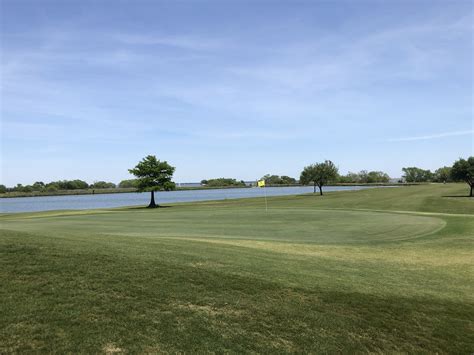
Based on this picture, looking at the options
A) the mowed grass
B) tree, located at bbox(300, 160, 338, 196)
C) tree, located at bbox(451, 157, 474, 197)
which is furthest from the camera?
tree, located at bbox(300, 160, 338, 196)

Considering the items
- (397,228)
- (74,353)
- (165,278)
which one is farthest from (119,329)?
(397,228)

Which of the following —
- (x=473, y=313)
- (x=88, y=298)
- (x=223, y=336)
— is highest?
(x=88, y=298)

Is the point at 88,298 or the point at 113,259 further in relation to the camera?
the point at 113,259

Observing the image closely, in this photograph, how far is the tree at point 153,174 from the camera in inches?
2537

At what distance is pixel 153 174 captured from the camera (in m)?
65.2

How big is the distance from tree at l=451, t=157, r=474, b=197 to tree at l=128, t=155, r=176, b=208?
48955 mm

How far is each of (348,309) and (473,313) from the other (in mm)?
3309

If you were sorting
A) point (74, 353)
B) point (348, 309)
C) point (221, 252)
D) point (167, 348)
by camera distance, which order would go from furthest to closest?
point (221, 252) → point (348, 309) → point (167, 348) → point (74, 353)

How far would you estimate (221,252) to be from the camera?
12883 mm

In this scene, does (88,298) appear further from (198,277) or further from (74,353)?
(198,277)

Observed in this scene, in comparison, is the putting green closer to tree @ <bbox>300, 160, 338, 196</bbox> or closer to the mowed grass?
the mowed grass

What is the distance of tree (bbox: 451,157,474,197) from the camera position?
63.6m

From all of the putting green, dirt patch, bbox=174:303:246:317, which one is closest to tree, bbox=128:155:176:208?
the putting green

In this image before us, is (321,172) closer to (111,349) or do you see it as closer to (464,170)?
(464,170)
